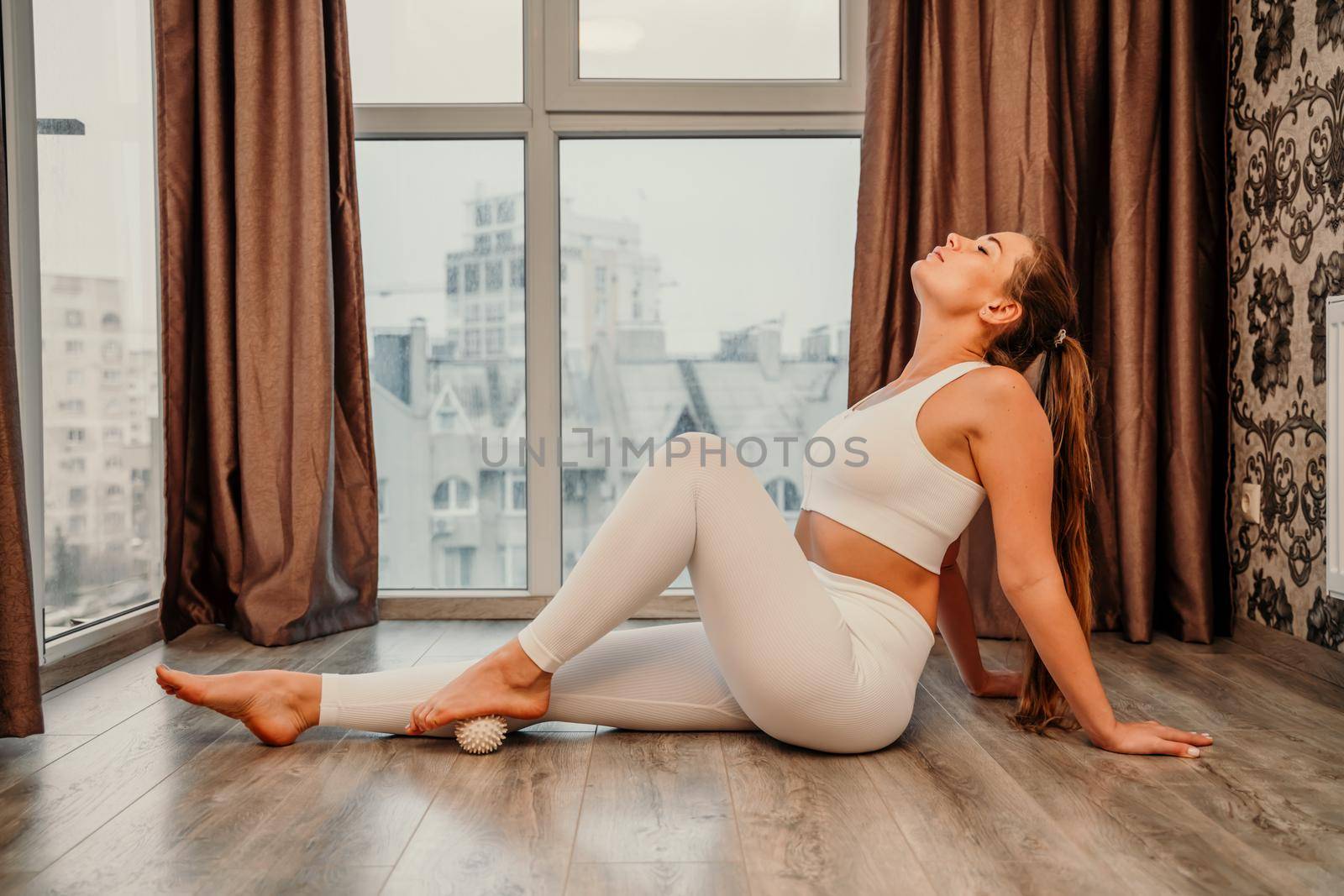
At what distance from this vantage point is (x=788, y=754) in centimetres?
167

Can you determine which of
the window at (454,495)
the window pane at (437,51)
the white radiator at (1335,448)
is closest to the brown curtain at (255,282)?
the window pane at (437,51)

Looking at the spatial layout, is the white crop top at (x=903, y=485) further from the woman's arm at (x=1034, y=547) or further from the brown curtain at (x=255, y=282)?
the brown curtain at (x=255, y=282)

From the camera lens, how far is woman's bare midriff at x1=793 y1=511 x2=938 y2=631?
1.68 meters

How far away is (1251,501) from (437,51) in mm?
2568

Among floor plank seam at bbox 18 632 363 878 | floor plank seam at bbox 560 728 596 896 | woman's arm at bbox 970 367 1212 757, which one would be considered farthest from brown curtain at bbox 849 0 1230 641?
floor plank seam at bbox 18 632 363 878

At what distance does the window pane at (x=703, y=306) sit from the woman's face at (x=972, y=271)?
1.22 metres

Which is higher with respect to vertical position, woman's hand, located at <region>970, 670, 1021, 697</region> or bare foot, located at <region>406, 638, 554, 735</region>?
bare foot, located at <region>406, 638, 554, 735</region>

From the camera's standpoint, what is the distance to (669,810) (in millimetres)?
1422

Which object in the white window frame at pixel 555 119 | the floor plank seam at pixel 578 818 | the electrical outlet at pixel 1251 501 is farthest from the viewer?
the white window frame at pixel 555 119

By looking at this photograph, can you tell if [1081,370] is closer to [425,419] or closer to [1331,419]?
[1331,419]

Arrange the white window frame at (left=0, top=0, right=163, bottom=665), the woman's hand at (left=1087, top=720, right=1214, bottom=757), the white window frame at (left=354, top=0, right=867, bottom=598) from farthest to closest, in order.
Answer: the white window frame at (left=354, top=0, right=867, bottom=598) < the white window frame at (left=0, top=0, right=163, bottom=665) < the woman's hand at (left=1087, top=720, right=1214, bottom=757)

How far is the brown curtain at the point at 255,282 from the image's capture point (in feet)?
8.62

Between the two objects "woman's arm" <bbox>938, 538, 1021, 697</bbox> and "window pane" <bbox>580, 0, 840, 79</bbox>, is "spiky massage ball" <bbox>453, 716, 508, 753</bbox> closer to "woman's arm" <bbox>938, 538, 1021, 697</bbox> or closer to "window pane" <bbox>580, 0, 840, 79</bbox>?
"woman's arm" <bbox>938, 538, 1021, 697</bbox>

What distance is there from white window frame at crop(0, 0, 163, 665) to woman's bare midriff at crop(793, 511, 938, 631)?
163 cm
